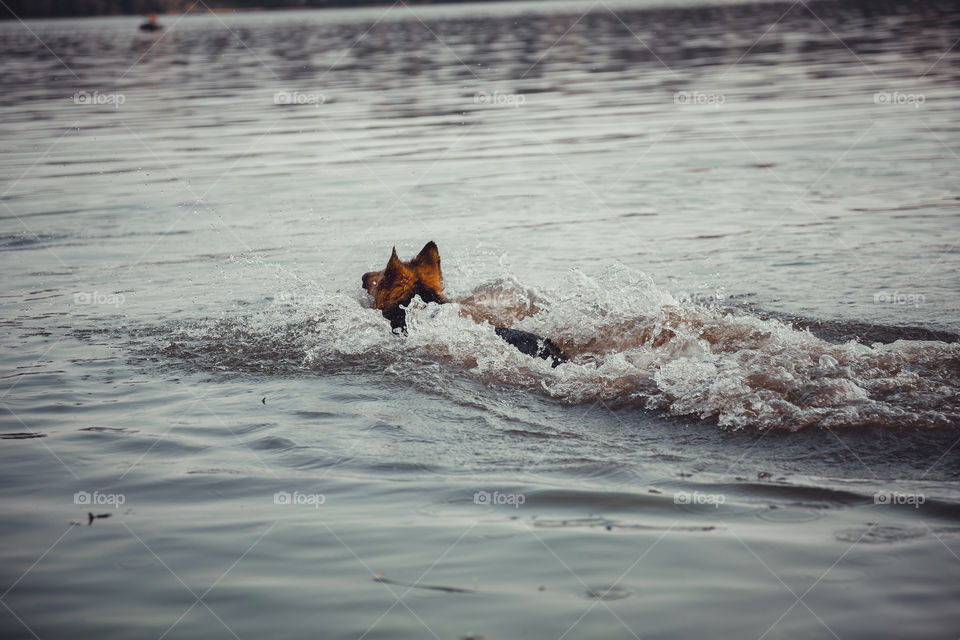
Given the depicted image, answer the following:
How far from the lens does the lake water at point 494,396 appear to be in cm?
392

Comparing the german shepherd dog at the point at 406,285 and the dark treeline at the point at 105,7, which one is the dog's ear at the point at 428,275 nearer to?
the german shepherd dog at the point at 406,285

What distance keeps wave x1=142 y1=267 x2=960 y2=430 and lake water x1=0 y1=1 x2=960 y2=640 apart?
3 cm

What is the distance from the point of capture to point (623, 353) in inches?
276

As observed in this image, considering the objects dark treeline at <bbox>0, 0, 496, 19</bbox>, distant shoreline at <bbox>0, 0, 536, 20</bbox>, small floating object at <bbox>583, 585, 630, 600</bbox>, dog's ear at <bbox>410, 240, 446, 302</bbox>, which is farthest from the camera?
dark treeline at <bbox>0, 0, 496, 19</bbox>

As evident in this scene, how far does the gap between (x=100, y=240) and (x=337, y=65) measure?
2919 cm

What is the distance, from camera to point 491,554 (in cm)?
419

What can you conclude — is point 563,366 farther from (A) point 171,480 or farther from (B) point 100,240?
(B) point 100,240

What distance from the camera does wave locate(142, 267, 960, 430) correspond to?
5.91 m

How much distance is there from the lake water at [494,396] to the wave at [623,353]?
0.03 m

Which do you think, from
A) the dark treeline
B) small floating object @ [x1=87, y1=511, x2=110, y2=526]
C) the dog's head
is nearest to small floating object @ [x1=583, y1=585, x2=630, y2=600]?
small floating object @ [x1=87, y1=511, x2=110, y2=526]

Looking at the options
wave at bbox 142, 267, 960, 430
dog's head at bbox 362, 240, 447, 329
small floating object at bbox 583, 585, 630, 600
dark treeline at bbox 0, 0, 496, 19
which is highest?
dark treeline at bbox 0, 0, 496, 19

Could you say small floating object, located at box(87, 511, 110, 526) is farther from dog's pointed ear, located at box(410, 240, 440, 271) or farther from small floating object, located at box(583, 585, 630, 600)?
dog's pointed ear, located at box(410, 240, 440, 271)

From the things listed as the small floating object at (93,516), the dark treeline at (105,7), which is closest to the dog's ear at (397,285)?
the small floating object at (93,516)

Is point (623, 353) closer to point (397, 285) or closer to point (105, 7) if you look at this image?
point (397, 285)
